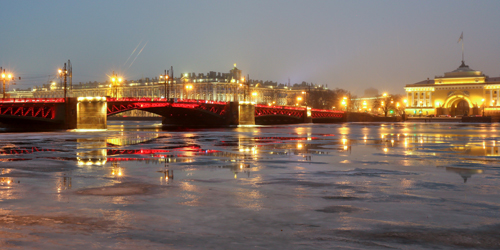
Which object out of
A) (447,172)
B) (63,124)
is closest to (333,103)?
(63,124)

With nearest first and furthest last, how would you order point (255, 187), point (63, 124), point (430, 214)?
point (430, 214) → point (255, 187) → point (63, 124)

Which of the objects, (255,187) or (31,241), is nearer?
(31,241)

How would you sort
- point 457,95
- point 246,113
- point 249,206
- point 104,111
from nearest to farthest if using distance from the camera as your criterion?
point 249,206
point 104,111
point 246,113
point 457,95

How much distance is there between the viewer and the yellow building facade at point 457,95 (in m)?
171

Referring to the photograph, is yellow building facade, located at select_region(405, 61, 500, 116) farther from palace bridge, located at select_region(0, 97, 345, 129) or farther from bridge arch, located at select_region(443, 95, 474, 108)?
palace bridge, located at select_region(0, 97, 345, 129)

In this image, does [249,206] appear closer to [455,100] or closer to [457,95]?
[457,95]

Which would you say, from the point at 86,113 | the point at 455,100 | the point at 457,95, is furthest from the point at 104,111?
the point at 455,100

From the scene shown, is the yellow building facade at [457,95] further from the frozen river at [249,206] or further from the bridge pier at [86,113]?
the frozen river at [249,206]

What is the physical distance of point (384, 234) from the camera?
25.4 ft

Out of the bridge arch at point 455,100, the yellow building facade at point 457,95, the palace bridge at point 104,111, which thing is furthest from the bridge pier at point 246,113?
the bridge arch at point 455,100

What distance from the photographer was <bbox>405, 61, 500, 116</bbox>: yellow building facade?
17075 centimetres

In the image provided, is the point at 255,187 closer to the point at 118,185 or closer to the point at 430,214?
the point at 118,185

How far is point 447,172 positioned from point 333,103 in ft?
584

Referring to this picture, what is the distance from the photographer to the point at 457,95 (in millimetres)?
173500
